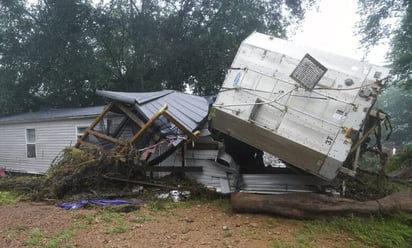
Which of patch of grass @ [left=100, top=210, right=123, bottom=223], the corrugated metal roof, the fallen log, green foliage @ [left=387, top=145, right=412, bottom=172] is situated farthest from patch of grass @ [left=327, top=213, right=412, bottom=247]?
green foliage @ [left=387, top=145, right=412, bottom=172]

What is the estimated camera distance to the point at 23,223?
18.1ft

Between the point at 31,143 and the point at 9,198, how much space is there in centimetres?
644

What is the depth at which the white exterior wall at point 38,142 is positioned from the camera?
12.3 metres

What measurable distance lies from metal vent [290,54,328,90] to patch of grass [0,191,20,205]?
6636mm

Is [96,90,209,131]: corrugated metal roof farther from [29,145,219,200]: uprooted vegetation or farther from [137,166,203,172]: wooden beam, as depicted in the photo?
[29,145,219,200]: uprooted vegetation

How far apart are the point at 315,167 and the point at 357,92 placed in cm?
→ 142

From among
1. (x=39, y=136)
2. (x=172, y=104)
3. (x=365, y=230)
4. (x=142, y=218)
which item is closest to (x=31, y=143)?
(x=39, y=136)

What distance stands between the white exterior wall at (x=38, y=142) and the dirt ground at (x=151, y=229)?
6127mm

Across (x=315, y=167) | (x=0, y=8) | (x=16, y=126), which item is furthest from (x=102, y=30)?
(x=315, y=167)

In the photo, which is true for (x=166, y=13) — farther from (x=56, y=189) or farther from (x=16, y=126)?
(x=56, y=189)

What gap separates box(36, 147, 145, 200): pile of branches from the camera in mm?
7239

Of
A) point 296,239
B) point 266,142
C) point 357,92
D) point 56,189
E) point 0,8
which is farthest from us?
point 0,8

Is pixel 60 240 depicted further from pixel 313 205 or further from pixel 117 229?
pixel 313 205

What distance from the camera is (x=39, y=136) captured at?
1325 centimetres
